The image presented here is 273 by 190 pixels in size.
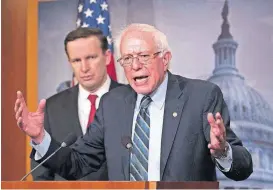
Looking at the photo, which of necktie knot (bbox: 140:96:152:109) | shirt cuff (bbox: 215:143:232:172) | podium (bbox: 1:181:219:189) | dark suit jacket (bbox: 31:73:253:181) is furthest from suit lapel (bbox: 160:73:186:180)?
podium (bbox: 1:181:219:189)

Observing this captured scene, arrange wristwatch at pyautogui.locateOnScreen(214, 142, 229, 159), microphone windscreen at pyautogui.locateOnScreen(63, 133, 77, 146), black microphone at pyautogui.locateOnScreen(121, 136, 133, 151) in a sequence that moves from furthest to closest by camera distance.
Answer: microphone windscreen at pyautogui.locateOnScreen(63, 133, 77, 146) < black microphone at pyautogui.locateOnScreen(121, 136, 133, 151) < wristwatch at pyautogui.locateOnScreen(214, 142, 229, 159)

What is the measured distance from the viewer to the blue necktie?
10.4ft

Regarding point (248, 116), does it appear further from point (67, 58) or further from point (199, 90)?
point (67, 58)

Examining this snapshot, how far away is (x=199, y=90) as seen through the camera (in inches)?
129

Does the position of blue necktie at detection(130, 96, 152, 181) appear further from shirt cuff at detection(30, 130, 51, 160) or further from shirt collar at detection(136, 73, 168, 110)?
shirt cuff at detection(30, 130, 51, 160)

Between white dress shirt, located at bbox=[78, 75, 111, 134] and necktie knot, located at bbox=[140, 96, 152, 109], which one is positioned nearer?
necktie knot, located at bbox=[140, 96, 152, 109]

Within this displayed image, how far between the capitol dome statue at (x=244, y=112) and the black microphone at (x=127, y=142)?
0.60 metres

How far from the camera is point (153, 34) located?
11.3 feet

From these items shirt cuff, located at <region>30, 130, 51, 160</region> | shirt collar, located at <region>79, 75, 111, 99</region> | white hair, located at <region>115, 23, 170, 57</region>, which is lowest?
shirt cuff, located at <region>30, 130, 51, 160</region>

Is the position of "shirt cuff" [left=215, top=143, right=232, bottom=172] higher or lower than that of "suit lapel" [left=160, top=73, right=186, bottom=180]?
lower

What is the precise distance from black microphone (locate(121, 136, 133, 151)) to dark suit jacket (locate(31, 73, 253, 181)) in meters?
0.02

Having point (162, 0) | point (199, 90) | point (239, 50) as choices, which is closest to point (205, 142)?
point (199, 90)

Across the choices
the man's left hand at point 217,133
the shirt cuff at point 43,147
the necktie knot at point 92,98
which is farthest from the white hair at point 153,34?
the man's left hand at point 217,133

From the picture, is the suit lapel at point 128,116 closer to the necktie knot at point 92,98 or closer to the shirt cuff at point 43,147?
the necktie knot at point 92,98
